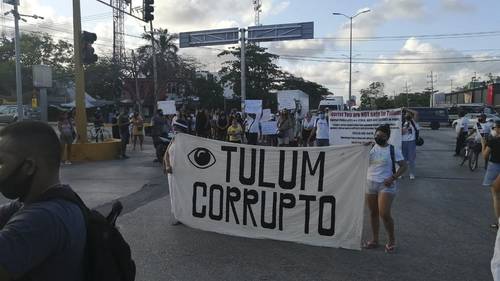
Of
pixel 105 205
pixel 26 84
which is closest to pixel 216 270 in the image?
pixel 105 205

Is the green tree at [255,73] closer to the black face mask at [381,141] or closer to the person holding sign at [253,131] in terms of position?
the person holding sign at [253,131]

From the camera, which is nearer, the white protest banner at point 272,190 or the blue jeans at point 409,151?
the white protest banner at point 272,190

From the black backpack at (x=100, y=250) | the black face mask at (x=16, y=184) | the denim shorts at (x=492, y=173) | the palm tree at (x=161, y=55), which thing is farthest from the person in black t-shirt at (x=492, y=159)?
the palm tree at (x=161, y=55)

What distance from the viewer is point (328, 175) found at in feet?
20.7

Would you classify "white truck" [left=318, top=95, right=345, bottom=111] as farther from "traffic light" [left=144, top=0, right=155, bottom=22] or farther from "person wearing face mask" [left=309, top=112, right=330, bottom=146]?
"person wearing face mask" [left=309, top=112, right=330, bottom=146]

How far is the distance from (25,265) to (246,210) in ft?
16.6

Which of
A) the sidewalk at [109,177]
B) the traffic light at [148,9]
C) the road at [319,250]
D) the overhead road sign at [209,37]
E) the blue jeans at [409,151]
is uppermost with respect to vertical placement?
the overhead road sign at [209,37]

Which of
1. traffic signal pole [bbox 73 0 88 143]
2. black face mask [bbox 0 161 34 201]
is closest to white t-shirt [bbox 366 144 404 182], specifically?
black face mask [bbox 0 161 34 201]

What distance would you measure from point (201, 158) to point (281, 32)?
104 feet

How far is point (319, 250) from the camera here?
6.12 metres

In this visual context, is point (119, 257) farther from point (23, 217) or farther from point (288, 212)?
point (288, 212)

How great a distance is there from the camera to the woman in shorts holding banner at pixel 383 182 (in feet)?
19.9

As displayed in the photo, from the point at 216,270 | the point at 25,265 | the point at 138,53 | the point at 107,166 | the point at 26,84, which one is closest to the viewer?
the point at 25,265

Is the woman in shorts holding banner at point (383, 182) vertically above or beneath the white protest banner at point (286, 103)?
beneath
